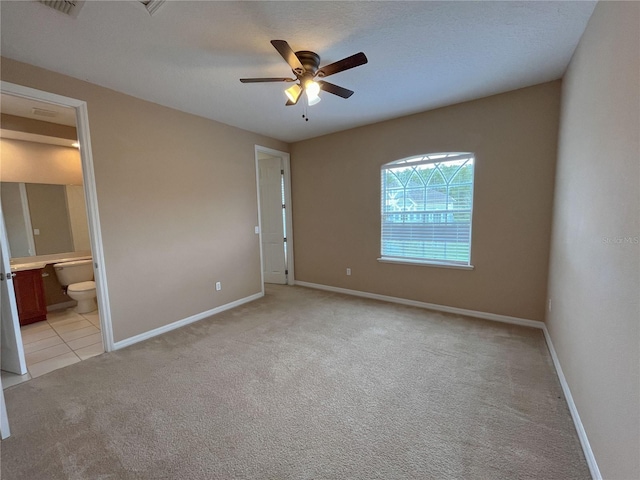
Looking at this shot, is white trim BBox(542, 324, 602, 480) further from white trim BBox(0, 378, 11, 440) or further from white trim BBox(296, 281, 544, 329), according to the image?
white trim BBox(0, 378, 11, 440)

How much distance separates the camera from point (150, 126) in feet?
9.82

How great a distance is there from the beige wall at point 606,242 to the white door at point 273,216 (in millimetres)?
4038

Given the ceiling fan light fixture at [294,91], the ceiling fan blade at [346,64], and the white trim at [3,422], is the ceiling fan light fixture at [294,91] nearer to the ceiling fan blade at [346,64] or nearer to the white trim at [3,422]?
the ceiling fan blade at [346,64]

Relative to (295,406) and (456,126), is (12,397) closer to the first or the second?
(295,406)

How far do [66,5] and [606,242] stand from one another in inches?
135

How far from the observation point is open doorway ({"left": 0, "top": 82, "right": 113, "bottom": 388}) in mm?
2352

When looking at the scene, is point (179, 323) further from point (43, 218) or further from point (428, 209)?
point (428, 209)

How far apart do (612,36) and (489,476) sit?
242 centimetres

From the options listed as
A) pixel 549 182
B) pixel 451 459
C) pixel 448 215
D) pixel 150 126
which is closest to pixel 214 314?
pixel 150 126

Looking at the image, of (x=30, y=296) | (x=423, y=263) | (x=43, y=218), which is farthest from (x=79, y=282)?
(x=423, y=263)

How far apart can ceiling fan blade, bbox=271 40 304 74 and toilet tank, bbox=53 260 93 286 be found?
13.4 feet

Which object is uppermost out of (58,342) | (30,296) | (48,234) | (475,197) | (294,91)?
(294,91)

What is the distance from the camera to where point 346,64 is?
1.88m

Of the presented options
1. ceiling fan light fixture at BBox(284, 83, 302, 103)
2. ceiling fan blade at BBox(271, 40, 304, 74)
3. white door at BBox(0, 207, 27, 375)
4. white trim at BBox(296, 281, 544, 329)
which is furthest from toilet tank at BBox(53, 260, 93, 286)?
ceiling fan blade at BBox(271, 40, 304, 74)
